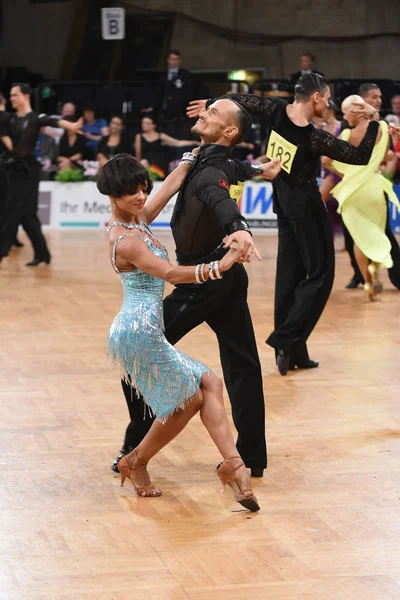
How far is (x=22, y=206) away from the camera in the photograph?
10.1 metres

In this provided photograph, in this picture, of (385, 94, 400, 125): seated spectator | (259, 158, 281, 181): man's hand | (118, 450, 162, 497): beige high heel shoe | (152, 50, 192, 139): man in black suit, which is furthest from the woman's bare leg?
(152, 50, 192, 139): man in black suit

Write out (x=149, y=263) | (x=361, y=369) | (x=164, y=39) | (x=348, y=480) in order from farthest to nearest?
(x=164, y=39), (x=361, y=369), (x=348, y=480), (x=149, y=263)

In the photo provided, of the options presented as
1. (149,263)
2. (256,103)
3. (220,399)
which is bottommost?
(220,399)

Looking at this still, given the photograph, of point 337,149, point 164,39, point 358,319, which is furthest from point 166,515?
point 164,39

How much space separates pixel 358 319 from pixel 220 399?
3.78 metres

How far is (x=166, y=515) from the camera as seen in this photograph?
3.78 metres

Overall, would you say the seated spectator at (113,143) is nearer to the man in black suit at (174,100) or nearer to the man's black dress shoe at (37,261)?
the man in black suit at (174,100)

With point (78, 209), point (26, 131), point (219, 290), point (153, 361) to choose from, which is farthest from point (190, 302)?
point (78, 209)

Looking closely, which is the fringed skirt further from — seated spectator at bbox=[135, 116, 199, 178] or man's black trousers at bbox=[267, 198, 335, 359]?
seated spectator at bbox=[135, 116, 199, 178]

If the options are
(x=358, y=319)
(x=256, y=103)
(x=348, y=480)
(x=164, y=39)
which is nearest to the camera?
(x=348, y=480)

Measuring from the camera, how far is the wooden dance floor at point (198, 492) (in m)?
3.21

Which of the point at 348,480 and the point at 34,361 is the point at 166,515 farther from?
the point at 34,361

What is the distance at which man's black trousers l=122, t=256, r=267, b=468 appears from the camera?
13.1ft

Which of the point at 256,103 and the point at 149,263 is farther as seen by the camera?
the point at 256,103
